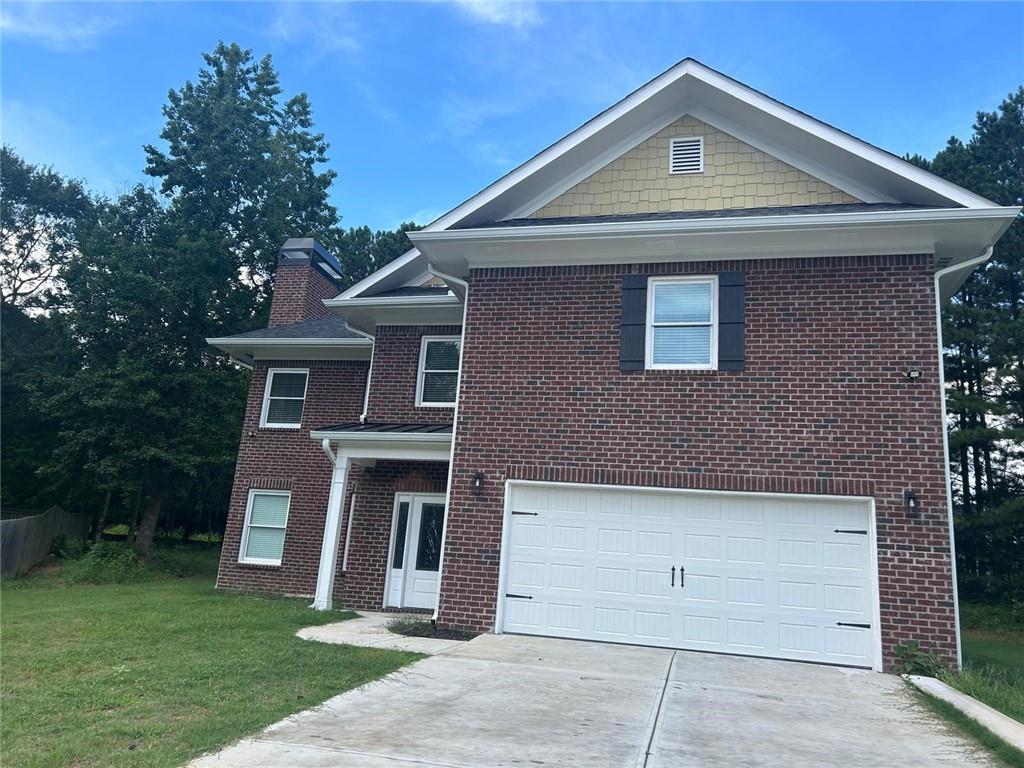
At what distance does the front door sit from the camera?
1202 cm

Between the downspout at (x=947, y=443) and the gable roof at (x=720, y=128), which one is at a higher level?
the gable roof at (x=720, y=128)

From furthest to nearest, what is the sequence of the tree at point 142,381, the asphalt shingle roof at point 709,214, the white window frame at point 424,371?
1. the tree at point 142,381
2. the white window frame at point 424,371
3. the asphalt shingle roof at point 709,214

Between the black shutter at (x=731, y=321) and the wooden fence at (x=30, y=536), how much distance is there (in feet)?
61.5

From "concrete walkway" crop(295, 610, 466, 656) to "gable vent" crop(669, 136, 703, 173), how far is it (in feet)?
24.4

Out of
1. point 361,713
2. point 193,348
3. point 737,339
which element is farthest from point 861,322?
point 193,348

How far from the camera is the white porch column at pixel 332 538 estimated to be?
1143cm

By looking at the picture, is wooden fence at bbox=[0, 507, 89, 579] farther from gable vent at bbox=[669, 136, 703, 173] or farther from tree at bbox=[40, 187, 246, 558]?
gable vent at bbox=[669, 136, 703, 173]

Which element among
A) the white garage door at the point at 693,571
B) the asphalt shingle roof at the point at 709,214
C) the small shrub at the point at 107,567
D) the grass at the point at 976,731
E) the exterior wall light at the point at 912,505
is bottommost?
the small shrub at the point at 107,567

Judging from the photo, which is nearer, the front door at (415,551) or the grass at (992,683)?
the grass at (992,683)

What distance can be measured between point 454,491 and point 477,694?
4.13 m

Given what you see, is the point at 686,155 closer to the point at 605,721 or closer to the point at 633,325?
the point at 633,325

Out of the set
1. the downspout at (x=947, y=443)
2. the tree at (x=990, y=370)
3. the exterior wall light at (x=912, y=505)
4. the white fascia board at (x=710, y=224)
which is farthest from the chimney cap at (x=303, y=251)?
the tree at (x=990, y=370)

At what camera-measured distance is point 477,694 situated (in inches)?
224

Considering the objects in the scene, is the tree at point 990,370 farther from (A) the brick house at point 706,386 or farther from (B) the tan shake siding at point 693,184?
(B) the tan shake siding at point 693,184
